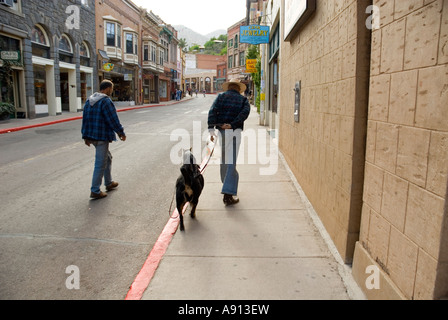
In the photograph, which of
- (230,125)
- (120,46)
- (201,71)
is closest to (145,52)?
(120,46)

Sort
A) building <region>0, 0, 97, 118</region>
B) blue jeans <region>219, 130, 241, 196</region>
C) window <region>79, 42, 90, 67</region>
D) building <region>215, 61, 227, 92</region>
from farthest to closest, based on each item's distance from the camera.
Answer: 1. building <region>215, 61, 227, 92</region>
2. window <region>79, 42, 90, 67</region>
3. building <region>0, 0, 97, 118</region>
4. blue jeans <region>219, 130, 241, 196</region>

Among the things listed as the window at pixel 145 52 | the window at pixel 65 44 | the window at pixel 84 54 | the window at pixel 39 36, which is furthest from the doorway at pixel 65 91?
the window at pixel 145 52

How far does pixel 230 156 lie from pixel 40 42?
68.3ft

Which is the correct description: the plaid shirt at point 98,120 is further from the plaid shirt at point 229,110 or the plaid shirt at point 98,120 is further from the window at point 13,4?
the window at point 13,4

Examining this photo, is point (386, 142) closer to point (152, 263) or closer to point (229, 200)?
point (152, 263)

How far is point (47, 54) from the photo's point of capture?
73.4 feet

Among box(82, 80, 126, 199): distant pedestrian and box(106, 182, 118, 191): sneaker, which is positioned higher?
box(82, 80, 126, 199): distant pedestrian

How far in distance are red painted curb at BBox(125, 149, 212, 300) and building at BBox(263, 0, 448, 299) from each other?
184 cm

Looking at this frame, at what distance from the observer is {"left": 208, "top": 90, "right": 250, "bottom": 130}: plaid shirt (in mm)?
5418

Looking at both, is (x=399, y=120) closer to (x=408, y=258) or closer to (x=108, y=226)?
(x=408, y=258)

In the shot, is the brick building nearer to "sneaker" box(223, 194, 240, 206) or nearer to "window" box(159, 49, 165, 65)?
"window" box(159, 49, 165, 65)

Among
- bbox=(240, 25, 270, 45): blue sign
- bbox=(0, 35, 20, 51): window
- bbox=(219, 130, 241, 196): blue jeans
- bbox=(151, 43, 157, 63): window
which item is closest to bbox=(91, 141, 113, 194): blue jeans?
bbox=(219, 130, 241, 196): blue jeans

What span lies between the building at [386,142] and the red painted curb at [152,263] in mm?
1840
